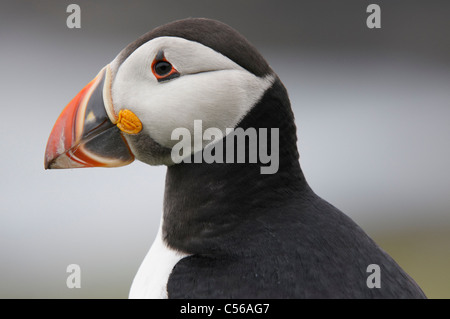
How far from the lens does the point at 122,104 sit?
2.12 metres

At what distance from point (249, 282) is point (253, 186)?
0.34 metres

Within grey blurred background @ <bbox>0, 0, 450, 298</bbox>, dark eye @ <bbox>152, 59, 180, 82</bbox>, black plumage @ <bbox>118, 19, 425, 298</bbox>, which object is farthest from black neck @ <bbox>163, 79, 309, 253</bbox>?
grey blurred background @ <bbox>0, 0, 450, 298</bbox>

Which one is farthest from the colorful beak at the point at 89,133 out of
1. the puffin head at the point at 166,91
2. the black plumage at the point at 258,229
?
the black plumage at the point at 258,229

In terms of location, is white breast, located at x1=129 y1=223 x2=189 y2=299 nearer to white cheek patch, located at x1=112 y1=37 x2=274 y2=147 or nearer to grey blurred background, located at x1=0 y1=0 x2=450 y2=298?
white cheek patch, located at x1=112 y1=37 x2=274 y2=147

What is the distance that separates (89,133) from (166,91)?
0.32 m

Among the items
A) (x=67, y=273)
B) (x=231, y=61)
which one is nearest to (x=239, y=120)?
(x=231, y=61)

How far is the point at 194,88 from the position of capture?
202 centimetres

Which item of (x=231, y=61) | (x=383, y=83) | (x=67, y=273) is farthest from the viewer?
(x=383, y=83)

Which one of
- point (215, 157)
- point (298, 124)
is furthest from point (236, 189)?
point (298, 124)

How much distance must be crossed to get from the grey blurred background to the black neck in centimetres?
432

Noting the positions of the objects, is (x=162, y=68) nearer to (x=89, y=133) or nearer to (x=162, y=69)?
(x=162, y=69)

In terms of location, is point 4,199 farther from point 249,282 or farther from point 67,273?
point 249,282

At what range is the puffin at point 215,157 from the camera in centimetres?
193

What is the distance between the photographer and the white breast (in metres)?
1.99
